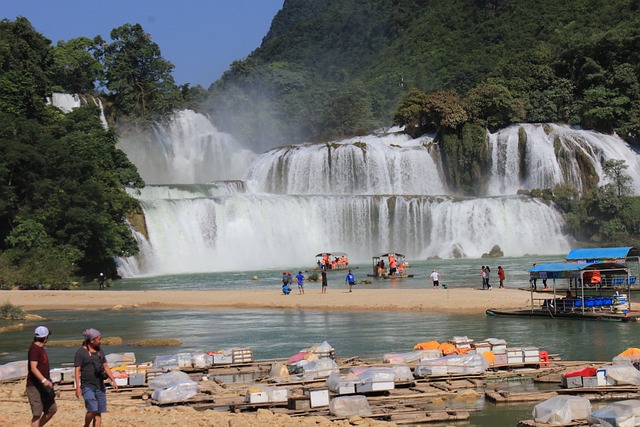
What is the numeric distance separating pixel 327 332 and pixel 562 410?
11758mm

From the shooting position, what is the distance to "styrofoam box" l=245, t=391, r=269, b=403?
13.2m

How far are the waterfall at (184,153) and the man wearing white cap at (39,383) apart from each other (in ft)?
228

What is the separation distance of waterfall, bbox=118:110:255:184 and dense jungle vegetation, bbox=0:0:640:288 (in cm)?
198

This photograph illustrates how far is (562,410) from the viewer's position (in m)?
11.6

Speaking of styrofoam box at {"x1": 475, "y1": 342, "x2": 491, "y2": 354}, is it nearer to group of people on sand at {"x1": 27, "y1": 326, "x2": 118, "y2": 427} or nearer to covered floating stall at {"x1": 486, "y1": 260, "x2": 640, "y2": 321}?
covered floating stall at {"x1": 486, "y1": 260, "x2": 640, "y2": 321}

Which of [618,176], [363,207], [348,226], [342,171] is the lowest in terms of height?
[348,226]

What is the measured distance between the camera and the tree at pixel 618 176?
62.9 metres

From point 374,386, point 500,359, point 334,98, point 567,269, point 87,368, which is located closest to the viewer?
point 87,368

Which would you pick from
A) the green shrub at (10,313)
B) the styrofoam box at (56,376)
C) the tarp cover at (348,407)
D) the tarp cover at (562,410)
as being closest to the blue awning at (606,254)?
the tarp cover at (562,410)

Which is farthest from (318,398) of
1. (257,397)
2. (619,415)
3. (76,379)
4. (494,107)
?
(494,107)

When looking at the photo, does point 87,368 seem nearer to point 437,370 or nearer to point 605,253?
point 437,370

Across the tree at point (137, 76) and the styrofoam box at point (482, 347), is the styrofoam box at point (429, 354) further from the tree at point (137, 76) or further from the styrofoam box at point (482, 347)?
the tree at point (137, 76)

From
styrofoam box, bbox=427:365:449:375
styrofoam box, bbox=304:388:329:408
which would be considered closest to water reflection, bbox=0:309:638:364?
styrofoam box, bbox=427:365:449:375

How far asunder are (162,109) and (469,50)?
43.2 metres
